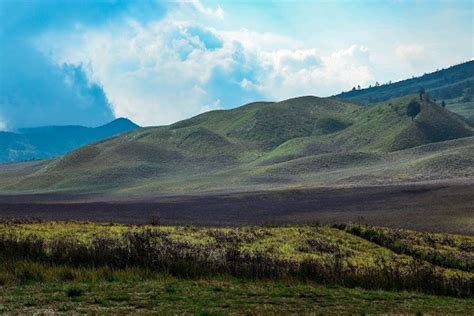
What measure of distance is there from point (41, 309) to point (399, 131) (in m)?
195

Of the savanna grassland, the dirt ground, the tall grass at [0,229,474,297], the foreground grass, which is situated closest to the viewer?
the foreground grass

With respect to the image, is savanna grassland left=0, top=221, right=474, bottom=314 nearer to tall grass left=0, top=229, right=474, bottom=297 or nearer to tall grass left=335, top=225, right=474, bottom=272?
tall grass left=0, top=229, right=474, bottom=297

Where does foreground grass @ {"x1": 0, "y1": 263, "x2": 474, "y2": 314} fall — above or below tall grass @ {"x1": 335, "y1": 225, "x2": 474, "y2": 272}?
above

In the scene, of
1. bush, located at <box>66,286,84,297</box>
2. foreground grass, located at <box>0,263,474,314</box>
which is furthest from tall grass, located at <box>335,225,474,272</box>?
bush, located at <box>66,286,84,297</box>

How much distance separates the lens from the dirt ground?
6006cm

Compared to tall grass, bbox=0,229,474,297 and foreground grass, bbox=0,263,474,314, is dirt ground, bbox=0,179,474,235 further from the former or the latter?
foreground grass, bbox=0,263,474,314

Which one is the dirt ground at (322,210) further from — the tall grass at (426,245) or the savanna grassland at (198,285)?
the savanna grassland at (198,285)

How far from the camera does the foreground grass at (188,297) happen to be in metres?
14.8

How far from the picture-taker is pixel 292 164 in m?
165

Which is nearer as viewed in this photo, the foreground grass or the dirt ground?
the foreground grass

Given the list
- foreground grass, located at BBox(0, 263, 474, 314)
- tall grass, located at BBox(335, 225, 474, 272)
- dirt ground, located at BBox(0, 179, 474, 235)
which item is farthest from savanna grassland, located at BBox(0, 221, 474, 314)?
dirt ground, located at BBox(0, 179, 474, 235)

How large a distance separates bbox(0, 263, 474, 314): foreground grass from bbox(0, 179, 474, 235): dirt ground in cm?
3568

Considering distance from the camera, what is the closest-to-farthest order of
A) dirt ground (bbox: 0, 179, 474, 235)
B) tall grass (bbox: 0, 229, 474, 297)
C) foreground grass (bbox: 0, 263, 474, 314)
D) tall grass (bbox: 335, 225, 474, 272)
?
foreground grass (bbox: 0, 263, 474, 314) → tall grass (bbox: 0, 229, 474, 297) → tall grass (bbox: 335, 225, 474, 272) → dirt ground (bbox: 0, 179, 474, 235)

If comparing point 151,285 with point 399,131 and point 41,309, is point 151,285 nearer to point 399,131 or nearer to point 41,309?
point 41,309
